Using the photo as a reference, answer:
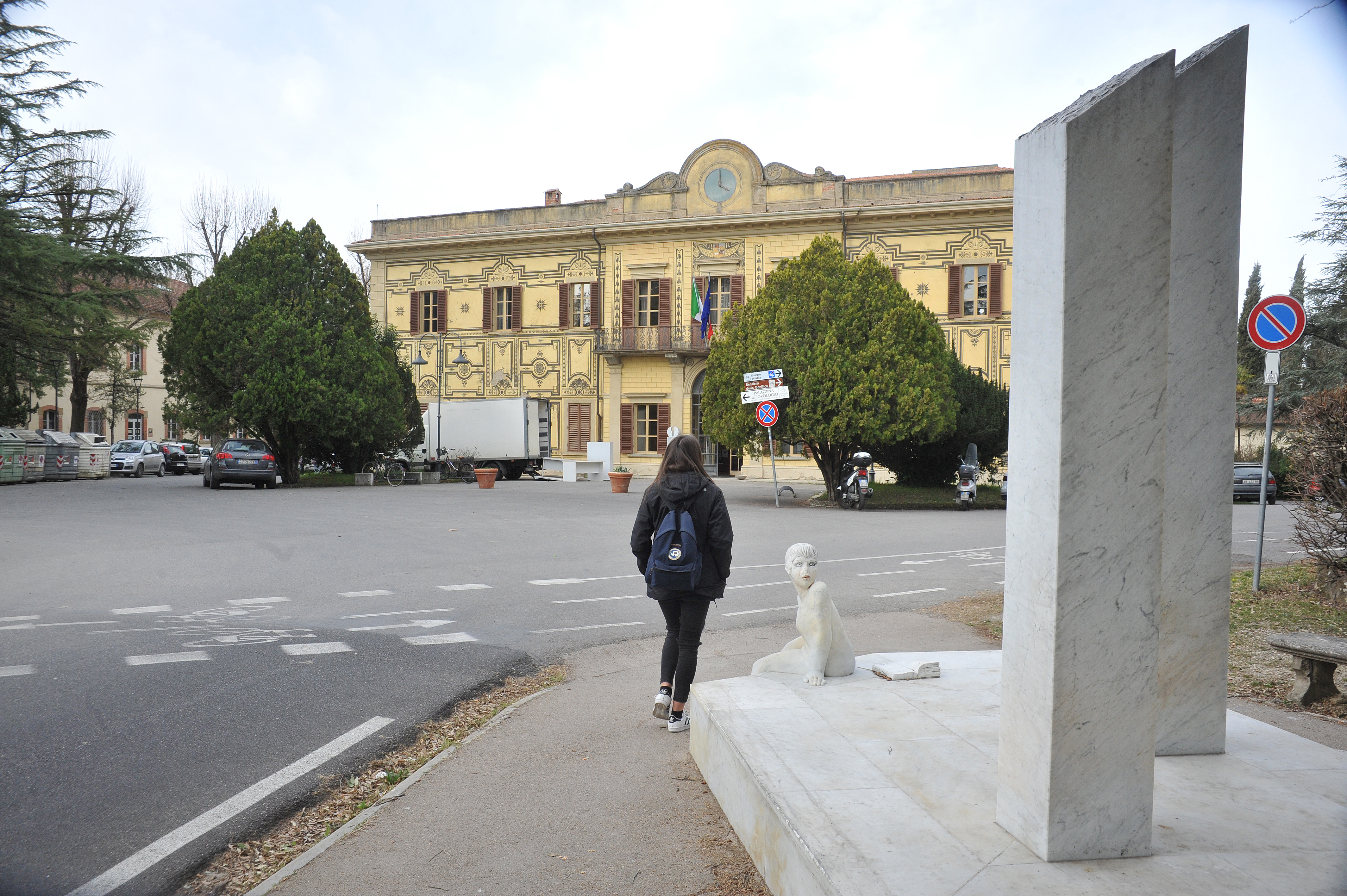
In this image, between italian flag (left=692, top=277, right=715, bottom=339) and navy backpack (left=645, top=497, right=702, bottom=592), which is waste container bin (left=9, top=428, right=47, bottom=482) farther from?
navy backpack (left=645, top=497, right=702, bottom=592)

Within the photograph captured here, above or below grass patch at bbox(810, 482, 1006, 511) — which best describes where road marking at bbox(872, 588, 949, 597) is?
below

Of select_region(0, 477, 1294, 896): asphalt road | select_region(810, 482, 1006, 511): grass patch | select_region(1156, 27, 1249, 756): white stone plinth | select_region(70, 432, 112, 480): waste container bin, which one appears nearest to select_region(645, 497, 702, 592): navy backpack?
select_region(0, 477, 1294, 896): asphalt road

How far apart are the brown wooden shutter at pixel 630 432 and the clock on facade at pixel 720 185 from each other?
8.90m

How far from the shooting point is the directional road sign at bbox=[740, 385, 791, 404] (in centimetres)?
2167

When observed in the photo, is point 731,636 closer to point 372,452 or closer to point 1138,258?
point 1138,258

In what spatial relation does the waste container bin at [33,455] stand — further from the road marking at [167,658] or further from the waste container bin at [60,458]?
the road marking at [167,658]

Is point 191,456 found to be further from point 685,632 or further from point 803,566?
point 803,566

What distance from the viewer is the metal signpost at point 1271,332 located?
927cm

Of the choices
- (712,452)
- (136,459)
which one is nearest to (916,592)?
(712,452)

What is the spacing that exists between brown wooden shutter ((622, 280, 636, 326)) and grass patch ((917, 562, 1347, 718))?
29.4 metres

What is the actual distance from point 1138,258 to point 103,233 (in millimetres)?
37261

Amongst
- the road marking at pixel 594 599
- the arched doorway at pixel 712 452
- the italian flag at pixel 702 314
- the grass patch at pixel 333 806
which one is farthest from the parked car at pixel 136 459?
the grass patch at pixel 333 806

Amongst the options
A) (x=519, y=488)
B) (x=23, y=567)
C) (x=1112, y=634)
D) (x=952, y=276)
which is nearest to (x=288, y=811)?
(x=1112, y=634)

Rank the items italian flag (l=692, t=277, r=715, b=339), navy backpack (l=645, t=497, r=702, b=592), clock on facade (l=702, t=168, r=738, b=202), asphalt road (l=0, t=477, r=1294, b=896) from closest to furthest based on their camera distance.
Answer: asphalt road (l=0, t=477, r=1294, b=896), navy backpack (l=645, t=497, r=702, b=592), italian flag (l=692, t=277, r=715, b=339), clock on facade (l=702, t=168, r=738, b=202)
